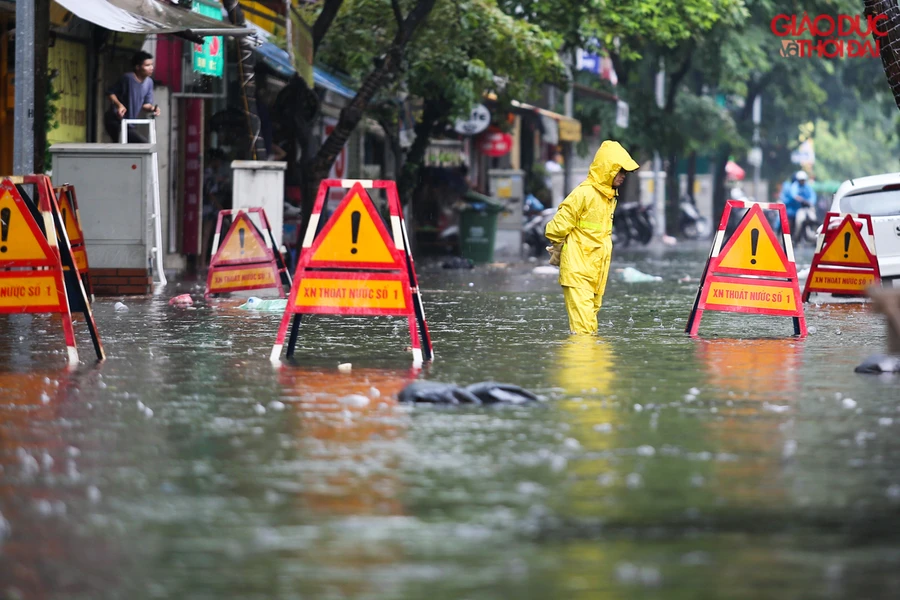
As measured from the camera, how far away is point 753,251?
12.4 meters

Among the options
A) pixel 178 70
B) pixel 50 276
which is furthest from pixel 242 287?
pixel 178 70

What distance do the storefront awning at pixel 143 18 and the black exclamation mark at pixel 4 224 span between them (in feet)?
17.3

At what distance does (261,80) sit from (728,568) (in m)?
21.4

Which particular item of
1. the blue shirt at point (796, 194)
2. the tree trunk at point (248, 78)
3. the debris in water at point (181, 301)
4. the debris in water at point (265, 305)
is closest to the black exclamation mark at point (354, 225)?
the debris in water at point (265, 305)

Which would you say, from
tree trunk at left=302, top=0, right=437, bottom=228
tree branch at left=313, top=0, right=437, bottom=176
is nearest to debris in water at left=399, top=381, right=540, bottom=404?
tree trunk at left=302, top=0, right=437, bottom=228

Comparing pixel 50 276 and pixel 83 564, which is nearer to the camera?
pixel 83 564

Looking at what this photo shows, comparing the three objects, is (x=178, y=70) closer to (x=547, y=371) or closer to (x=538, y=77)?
(x=538, y=77)

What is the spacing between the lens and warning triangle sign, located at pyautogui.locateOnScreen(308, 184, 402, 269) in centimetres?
989

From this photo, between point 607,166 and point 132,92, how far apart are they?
7.93m

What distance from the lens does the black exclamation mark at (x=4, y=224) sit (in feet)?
32.2

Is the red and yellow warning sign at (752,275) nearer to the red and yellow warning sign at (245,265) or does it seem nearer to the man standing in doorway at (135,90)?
the red and yellow warning sign at (245,265)

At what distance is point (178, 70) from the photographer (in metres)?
23.8

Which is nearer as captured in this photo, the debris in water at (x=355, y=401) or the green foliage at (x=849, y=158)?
the debris in water at (x=355, y=401)

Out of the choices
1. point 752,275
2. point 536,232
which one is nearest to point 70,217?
point 752,275
